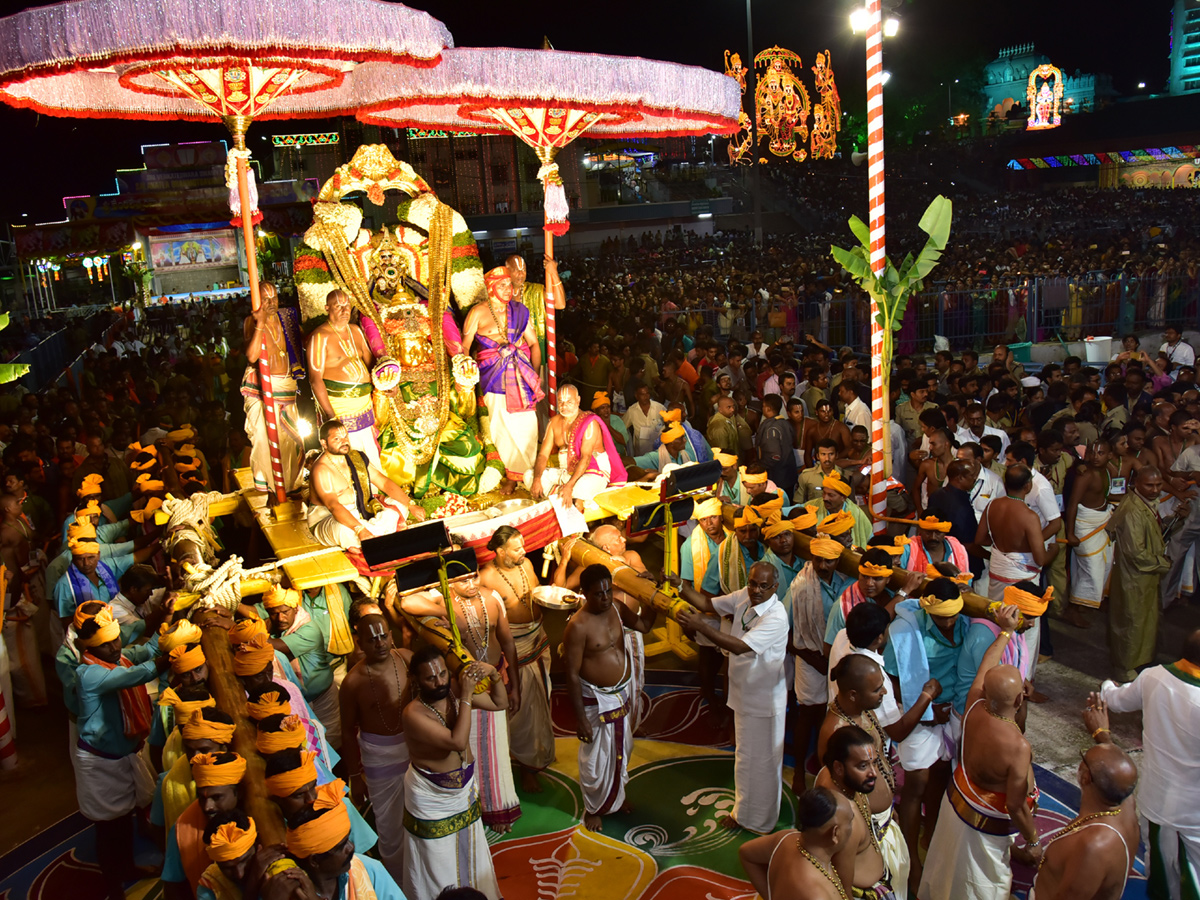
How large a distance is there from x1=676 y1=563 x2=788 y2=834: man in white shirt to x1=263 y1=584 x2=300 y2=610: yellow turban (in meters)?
2.53

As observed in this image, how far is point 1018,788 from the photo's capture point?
408 centimetres

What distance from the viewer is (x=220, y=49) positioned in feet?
18.9

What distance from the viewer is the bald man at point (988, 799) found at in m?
4.09

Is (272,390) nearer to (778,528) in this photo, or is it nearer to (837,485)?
(778,528)

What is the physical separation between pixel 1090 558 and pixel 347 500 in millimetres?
5886

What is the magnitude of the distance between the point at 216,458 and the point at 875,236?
8168 millimetres

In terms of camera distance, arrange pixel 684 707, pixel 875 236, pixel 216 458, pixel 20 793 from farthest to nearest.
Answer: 1. pixel 216 458
2. pixel 684 707
3. pixel 20 793
4. pixel 875 236

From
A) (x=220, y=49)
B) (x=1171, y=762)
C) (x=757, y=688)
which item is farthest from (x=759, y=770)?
(x=220, y=49)

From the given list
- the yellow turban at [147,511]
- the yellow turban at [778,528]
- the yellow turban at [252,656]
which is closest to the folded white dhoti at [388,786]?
the yellow turban at [252,656]

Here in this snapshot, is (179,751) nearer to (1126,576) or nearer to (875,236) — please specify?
(875,236)

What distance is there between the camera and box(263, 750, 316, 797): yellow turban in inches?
136

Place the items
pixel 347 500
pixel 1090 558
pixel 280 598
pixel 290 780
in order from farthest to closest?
1. pixel 1090 558
2. pixel 347 500
3. pixel 280 598
4. pixel 290 780

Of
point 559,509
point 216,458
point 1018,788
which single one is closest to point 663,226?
point 216,458

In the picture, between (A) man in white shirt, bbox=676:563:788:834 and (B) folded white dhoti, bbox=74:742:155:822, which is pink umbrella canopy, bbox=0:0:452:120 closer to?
(B) folded white dhoti, bbox=74:742:155:822
